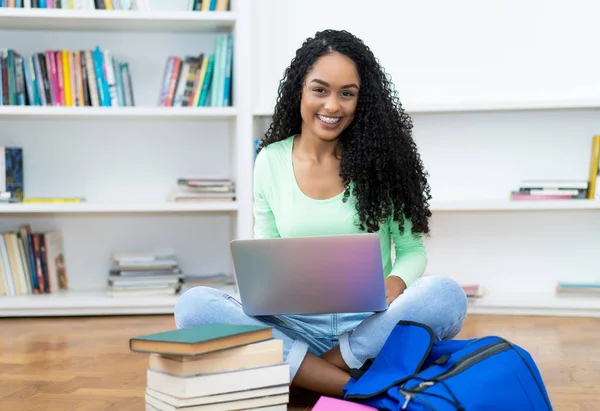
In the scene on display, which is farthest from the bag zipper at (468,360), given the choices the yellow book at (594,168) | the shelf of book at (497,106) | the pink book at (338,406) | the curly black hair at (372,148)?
the yellow book at (594,168)

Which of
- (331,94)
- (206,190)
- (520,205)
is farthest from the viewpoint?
(206,190)

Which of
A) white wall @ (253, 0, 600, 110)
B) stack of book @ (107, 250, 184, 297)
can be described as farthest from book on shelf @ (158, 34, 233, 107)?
stack of book @ (107, 250, 184, 297)

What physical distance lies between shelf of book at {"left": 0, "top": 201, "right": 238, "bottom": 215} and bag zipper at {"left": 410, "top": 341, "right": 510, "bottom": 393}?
181cm

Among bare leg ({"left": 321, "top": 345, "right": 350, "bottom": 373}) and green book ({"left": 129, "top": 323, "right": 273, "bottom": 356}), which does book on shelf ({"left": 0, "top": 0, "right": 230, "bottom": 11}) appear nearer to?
bare leg ({"left": 321, "top": 345, "right": 350, "bottom": 373})

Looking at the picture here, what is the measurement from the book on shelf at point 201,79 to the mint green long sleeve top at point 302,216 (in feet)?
4.05

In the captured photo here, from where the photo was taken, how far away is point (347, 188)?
203 cm

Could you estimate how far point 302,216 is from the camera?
1993 millimetres

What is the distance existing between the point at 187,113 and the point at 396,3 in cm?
103

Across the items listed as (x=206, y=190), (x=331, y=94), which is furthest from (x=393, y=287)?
(x=206, y=190)

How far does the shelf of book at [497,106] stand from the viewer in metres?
3.21

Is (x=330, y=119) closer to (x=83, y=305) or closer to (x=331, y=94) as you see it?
(x=331, y=94)

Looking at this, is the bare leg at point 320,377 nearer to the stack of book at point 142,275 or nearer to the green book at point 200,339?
the green book at point 200,339

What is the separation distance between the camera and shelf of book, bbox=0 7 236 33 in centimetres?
317

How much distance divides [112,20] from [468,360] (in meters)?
2.27
